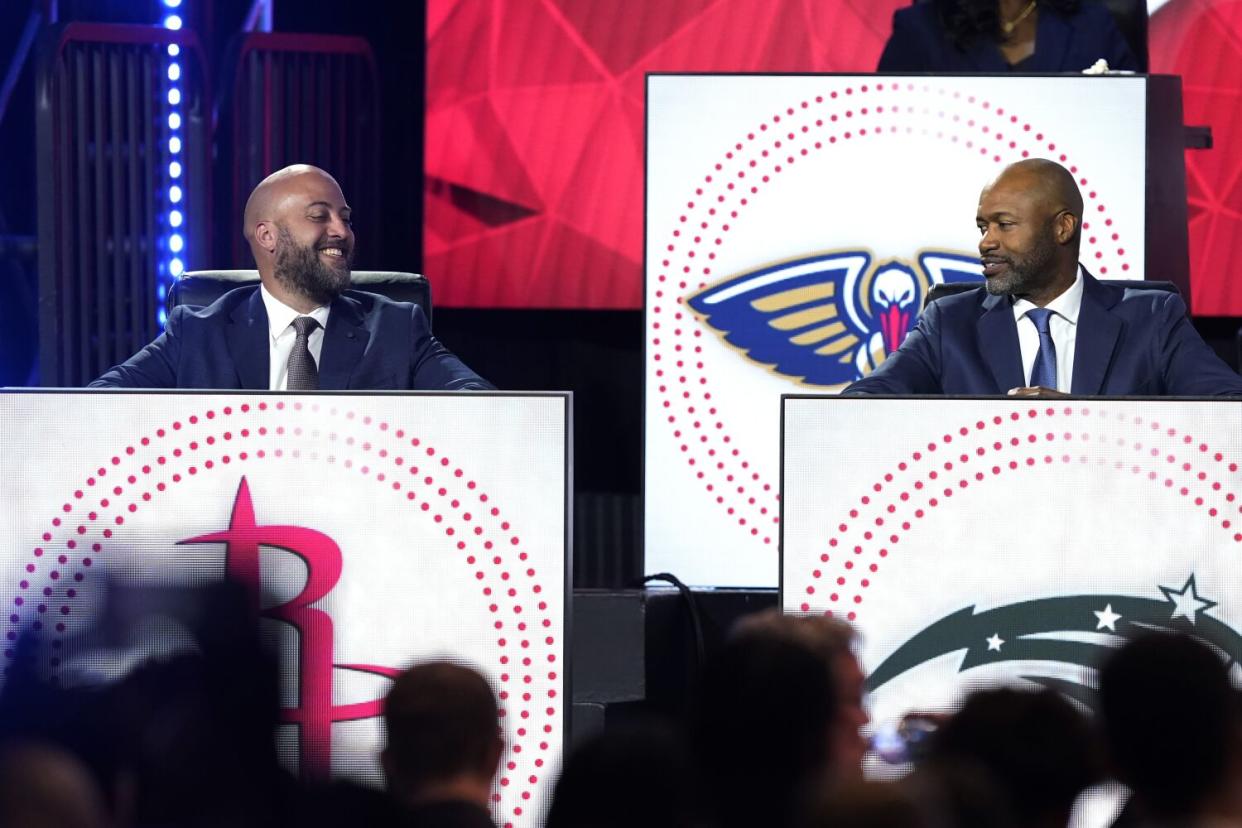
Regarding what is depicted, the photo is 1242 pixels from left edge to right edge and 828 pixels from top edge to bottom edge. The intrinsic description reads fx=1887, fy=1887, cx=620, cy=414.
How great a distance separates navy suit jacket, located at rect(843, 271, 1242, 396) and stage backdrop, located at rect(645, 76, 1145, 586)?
1.15 ft

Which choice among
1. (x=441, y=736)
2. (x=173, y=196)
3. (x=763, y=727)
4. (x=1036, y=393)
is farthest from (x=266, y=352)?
(x=763, y=727)

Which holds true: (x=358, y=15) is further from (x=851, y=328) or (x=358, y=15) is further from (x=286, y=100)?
(x=851, y=328)

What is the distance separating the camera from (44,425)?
257cm

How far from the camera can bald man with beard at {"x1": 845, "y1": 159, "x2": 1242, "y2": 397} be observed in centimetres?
349

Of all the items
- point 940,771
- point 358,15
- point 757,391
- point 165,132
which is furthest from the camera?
point 358,15

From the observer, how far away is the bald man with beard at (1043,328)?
349cm

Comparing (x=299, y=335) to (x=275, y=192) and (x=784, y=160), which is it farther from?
(x=784, y=160)

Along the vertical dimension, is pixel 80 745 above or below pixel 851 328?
below

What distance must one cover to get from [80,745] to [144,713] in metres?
0.06

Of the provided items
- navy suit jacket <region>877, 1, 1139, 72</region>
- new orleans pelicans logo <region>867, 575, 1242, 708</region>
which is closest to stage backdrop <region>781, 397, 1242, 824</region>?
new orleans pelicans logo <region>867, 575, 1242, 708</region>

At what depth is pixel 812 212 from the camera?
156 inches

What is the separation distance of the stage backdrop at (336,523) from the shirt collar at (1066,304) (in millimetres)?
1360

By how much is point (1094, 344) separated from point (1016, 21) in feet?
3.71

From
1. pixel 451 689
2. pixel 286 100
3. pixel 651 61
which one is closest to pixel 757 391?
pixel 651 61
